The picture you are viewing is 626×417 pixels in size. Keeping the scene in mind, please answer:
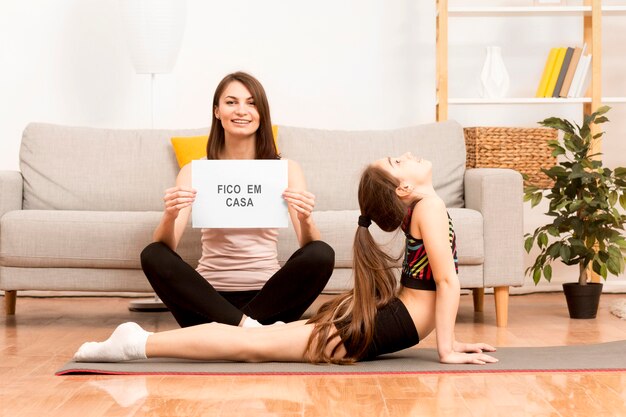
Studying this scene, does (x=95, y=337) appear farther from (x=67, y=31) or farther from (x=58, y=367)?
(x=67, y=31)

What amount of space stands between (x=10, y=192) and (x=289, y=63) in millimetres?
1588

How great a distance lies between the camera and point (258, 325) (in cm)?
271

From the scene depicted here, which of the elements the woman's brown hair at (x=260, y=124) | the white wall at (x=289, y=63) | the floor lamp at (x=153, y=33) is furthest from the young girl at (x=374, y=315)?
the white wall at (x=289, y=63)

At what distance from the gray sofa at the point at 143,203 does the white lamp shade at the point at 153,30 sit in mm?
354

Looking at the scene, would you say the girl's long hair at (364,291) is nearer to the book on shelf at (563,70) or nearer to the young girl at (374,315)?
the young girl at (374,315)

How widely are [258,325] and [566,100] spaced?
2.22 metres

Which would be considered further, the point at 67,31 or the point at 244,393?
the point at 67,31

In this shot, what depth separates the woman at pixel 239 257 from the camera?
2.79 meters

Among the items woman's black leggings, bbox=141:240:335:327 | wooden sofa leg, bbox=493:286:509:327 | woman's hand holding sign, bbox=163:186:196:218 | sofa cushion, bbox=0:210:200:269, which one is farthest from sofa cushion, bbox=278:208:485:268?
woman's hand holding sign, bbox=163:186:196:218

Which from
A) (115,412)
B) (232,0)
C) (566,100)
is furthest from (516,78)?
(115,412)

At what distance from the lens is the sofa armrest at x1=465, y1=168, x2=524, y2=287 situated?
137 inches

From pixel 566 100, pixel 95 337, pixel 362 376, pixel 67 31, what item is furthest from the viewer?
pixel 67 31

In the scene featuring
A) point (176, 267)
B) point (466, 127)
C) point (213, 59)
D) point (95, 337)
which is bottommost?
point (95, 337)

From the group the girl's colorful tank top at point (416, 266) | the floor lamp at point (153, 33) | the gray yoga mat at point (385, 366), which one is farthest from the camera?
the floor lamp at point (153, 33)
